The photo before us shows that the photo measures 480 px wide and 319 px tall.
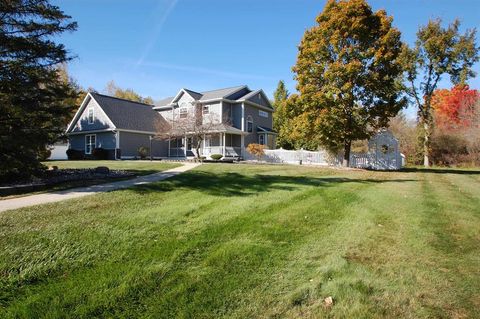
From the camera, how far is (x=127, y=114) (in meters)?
30.8

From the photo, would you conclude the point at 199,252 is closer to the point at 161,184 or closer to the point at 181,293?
the point at 181,293

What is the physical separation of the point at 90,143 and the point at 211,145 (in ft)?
39.6

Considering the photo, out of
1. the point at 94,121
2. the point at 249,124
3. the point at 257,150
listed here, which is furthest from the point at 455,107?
the point at 94,121

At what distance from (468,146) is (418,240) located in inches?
1171

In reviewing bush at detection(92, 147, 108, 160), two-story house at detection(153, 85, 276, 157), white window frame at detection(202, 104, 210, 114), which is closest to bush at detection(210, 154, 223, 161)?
two-story house at detection(153, 85, 276, 157)

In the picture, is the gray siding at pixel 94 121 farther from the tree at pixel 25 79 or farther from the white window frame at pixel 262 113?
the tree at pixel 25 79

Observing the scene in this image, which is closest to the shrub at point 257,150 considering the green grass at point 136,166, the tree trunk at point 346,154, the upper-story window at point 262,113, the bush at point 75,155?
the tree trunk at point 346,154

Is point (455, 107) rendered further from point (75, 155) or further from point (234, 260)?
point (75, 155)

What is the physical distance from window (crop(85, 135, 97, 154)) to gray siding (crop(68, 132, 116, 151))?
59 cm

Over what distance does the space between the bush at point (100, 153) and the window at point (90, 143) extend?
254 centimetres

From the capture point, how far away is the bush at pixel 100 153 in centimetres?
2842

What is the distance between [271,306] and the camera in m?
3.16

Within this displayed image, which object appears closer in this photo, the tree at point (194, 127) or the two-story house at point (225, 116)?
the tree at point (194, 127)

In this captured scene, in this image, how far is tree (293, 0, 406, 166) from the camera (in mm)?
18469
